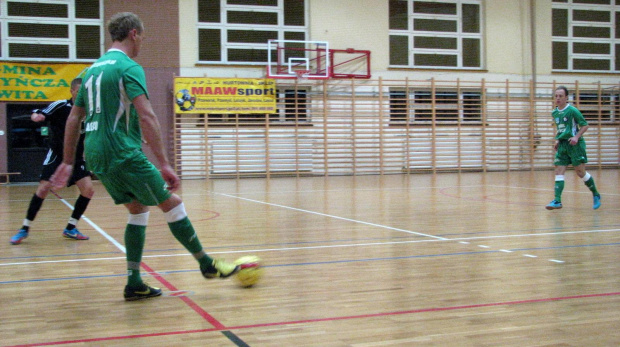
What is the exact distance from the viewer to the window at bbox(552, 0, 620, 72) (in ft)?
67.2

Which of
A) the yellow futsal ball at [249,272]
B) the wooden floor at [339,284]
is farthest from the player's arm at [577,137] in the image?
the yellow futsal ball at [249,272]

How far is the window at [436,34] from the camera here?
A: 62.8 feet

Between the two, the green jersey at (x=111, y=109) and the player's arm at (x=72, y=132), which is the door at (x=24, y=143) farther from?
the green jersey at (x=111, y=109)

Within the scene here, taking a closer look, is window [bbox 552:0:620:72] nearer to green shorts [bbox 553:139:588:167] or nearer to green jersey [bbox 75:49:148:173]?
green shorts [bbox 553:139:588:167]

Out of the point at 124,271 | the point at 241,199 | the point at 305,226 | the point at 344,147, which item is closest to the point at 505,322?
the point at 124,271

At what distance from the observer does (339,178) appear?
1702cm

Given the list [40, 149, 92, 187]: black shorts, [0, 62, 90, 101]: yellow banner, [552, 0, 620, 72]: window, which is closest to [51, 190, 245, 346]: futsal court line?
[40, 149, 92, 187]: black shorts

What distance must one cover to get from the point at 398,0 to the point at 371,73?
2.55 meters

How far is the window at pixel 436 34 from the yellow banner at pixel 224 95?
167 inches

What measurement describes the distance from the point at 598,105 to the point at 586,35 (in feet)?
7.96

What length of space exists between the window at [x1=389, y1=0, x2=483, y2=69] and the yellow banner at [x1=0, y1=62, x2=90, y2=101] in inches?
367

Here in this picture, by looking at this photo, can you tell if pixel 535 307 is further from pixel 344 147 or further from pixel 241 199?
pixel 344 147

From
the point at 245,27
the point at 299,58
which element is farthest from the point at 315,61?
the point at 245,27

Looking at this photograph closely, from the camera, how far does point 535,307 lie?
3.07m
